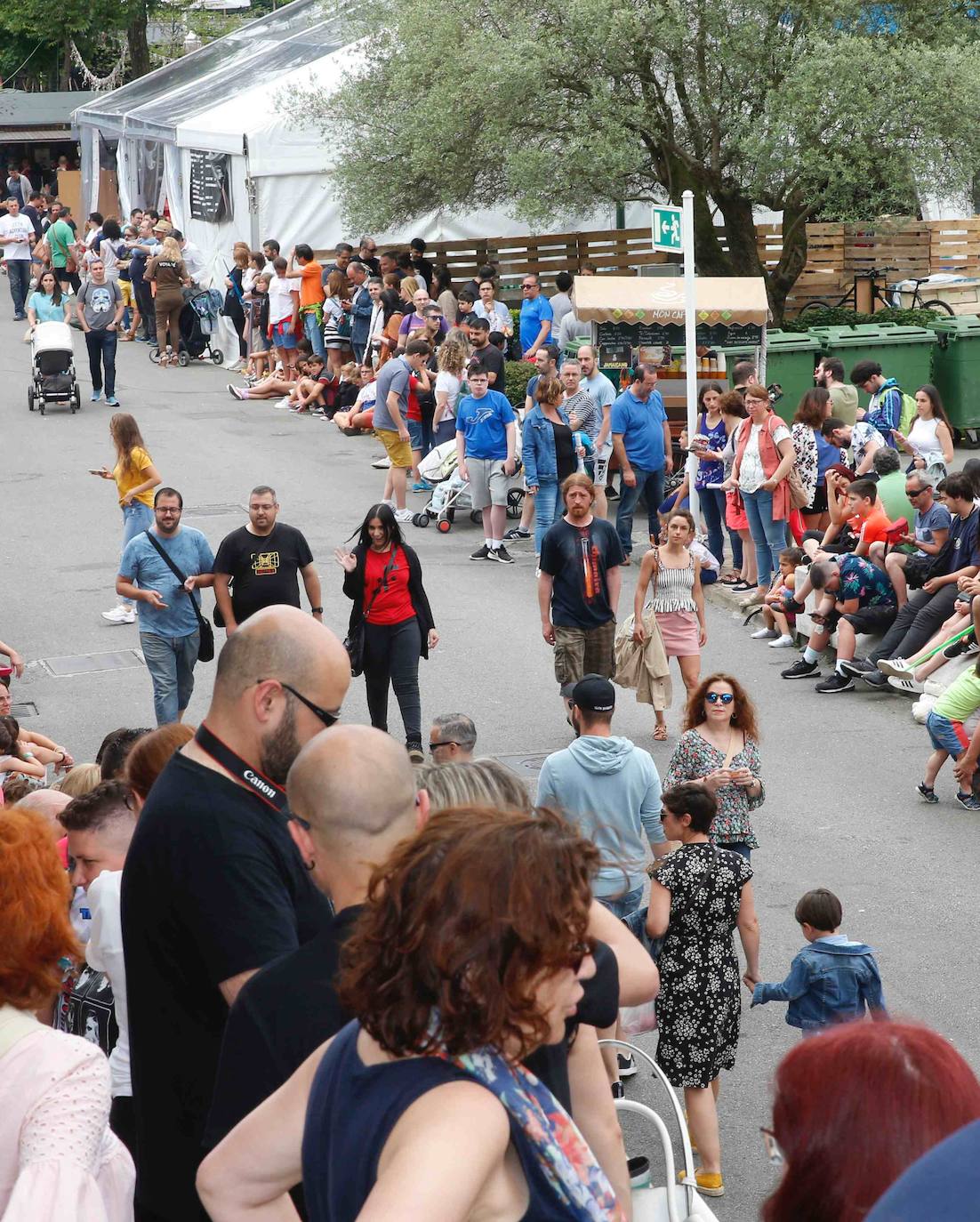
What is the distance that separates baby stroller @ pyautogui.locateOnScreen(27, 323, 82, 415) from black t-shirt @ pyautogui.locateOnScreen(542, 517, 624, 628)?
517 inches

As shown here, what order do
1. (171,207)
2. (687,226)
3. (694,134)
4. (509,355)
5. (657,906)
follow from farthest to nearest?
1. (171,207)
2. (509,355)
3. (694,134)
4. (687,226)
5. (657,906)

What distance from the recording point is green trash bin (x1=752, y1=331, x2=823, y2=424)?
18031 millimetres

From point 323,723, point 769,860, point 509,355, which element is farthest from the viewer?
point 509,355

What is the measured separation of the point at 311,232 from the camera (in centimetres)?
2544

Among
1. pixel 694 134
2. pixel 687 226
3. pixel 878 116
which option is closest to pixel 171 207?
pixel 694 134

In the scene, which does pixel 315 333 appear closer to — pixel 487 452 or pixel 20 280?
pixel 487 452

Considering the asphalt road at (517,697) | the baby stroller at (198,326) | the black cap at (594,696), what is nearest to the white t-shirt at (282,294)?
the asphalt road at (517,697)

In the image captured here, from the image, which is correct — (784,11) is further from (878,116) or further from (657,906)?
(657,906)

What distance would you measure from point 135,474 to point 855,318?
42.5ft

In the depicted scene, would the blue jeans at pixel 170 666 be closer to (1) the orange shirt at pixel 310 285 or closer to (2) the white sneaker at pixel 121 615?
(2) the white sneaker at pixel 121 615

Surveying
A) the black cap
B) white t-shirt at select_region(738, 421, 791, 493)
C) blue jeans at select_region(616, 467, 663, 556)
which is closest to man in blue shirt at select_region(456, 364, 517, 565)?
blue jeans at select_region(616, 467, 663, 556)

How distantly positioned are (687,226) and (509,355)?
25.7 ft

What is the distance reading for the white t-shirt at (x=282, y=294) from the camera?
23.0 m

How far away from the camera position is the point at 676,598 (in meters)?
10.6
